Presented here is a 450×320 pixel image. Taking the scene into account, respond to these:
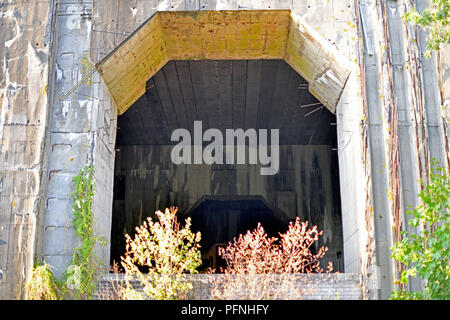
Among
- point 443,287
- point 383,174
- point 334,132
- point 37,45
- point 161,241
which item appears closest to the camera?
point 443,287

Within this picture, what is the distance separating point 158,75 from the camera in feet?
38.5

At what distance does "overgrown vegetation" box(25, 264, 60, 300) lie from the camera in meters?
6.97

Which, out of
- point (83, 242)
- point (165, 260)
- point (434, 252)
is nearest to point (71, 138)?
point (83, 242)

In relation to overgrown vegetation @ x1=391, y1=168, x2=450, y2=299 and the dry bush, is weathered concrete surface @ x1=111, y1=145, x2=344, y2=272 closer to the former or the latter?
the dry bush

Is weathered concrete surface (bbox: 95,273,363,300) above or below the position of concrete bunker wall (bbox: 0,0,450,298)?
below

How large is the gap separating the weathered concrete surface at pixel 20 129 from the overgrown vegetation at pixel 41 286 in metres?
0.13

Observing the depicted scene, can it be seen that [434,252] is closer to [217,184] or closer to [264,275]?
[264,275]

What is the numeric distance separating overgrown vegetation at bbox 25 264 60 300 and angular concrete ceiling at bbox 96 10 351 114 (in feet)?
9.42

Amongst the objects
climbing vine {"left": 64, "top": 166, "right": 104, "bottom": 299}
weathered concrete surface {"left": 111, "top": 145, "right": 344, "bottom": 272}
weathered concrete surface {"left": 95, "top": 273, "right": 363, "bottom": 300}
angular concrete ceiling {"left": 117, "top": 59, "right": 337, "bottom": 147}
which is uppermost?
angular concrete ceiling {"left": 117, "top": 59, "right": 337, "bottom": 147}

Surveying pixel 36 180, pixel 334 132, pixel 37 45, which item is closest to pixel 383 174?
pixel 36 180

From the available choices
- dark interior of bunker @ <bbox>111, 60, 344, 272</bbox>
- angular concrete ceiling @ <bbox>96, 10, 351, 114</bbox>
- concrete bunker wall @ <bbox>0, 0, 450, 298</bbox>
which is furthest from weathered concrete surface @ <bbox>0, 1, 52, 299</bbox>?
dark interior of bunker @ <bbox>111, 60, 344, 272</bbox>

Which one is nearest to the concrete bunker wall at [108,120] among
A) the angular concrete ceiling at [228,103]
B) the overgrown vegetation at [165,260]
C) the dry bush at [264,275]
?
the dry bush at [264,275]

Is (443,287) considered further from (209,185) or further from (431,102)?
(209,185)

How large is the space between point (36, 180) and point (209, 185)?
30.2 ft
